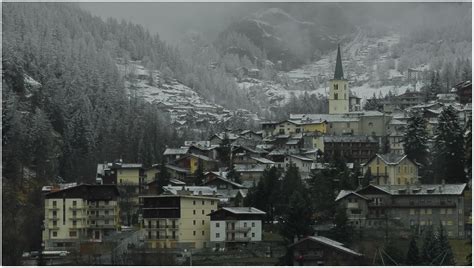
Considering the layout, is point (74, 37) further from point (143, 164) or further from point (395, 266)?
point (395, 266)

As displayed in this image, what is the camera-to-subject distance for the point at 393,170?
59781 millimetres

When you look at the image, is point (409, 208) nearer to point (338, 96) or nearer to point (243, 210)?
point (243, 210)

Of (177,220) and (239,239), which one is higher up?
(177,220)

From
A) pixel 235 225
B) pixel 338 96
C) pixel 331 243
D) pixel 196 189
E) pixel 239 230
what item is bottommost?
pixel 331 243

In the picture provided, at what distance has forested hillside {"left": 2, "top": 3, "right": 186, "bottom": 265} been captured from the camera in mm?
58575

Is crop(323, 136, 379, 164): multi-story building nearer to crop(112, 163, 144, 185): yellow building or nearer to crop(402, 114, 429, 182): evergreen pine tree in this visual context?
crop(402, 114, 429, 182): evergreen pine tree

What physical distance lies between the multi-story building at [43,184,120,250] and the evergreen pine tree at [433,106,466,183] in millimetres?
14771

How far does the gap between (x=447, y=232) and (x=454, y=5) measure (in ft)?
475

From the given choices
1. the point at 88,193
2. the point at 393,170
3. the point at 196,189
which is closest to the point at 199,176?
the point at 196,189

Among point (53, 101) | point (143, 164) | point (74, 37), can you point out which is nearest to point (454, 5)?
point (74, 37)

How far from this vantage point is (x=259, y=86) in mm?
162125

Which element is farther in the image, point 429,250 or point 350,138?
point 350,138

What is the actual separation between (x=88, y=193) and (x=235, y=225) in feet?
25.1

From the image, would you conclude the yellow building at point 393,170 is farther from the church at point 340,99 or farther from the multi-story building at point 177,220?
the church at point 340,99
